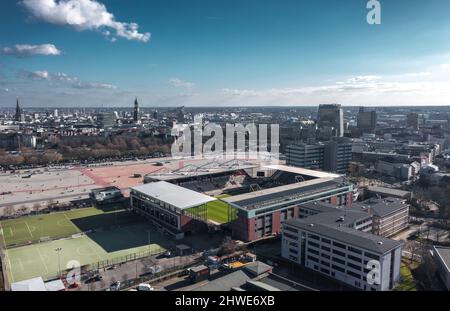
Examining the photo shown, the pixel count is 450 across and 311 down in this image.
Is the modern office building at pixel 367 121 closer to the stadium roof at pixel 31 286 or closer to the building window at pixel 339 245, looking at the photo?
the building window at pixel 339 245

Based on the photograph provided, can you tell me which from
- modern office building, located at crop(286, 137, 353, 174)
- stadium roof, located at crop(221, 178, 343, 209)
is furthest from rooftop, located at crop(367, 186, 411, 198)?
modern office building, located at crop(286, 137, 353, 174)

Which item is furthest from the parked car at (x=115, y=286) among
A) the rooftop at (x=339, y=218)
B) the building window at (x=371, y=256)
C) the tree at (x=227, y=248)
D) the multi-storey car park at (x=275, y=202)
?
the building window at (x=371, y=256)

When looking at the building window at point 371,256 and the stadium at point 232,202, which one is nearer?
the building window at point 371,256

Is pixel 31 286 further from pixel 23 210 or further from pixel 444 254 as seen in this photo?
pixel 444 254

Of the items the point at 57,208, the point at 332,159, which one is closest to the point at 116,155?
the point at 57,208
